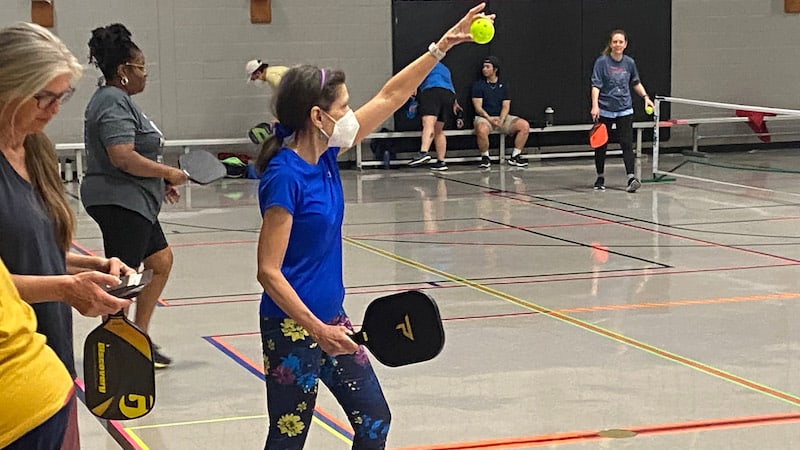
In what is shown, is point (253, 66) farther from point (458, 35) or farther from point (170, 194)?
point (458, 35)

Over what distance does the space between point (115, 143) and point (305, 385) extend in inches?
111

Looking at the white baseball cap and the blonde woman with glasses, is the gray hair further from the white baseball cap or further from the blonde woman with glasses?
the white baseball cap

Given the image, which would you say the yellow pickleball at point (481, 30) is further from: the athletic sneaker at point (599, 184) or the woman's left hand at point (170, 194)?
the athletic sneaker at point (599, 184)

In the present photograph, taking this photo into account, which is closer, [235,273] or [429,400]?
[429,400]

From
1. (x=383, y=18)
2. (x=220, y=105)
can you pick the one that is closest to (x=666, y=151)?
(x=383, y=18)

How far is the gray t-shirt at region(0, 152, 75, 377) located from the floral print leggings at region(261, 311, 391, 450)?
3.10ft

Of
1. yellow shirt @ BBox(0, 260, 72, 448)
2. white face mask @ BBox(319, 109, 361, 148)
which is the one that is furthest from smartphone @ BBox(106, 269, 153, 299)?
white face mask @ BBox(319, 109, 361, 148)

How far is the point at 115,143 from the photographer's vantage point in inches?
259

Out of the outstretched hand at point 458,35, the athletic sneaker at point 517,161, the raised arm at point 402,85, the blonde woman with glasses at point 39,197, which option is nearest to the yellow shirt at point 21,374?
the blonde woman with glasses at point 39,197

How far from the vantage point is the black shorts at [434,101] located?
18984 millimetres

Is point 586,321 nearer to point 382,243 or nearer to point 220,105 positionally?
point 382,243

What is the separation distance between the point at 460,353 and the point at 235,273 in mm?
3493

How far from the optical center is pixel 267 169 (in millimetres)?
4238

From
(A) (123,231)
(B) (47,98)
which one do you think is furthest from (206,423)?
(B) (47,98)
